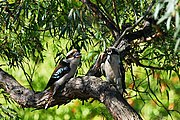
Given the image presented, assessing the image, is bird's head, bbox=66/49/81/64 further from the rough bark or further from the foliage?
the rough bark

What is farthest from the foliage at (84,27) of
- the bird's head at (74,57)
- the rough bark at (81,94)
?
the rough bark at (81,94)

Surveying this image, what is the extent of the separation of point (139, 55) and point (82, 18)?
1.83ft

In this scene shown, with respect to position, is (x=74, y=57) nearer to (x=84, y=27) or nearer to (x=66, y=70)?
(x=66, y=70)

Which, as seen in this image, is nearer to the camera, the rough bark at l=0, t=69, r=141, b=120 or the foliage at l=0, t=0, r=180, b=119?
the rough bark at l=0, t=69, r=141, b=120

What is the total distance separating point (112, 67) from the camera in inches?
79.8

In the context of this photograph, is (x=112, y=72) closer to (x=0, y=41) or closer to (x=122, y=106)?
(x=122, y=106)

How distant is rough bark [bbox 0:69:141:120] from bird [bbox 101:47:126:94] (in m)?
0.15

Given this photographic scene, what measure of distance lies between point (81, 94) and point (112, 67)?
7.9 inches

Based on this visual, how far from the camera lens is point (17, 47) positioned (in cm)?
235

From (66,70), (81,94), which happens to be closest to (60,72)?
(66,70)

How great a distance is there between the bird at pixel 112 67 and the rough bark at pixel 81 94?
15 centimetres

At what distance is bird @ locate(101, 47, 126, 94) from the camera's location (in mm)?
1977

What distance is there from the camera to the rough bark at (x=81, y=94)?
5.72 ft

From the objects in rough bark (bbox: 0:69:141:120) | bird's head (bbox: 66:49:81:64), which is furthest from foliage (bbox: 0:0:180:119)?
rough bark (bbox: 0:69:141:120)
